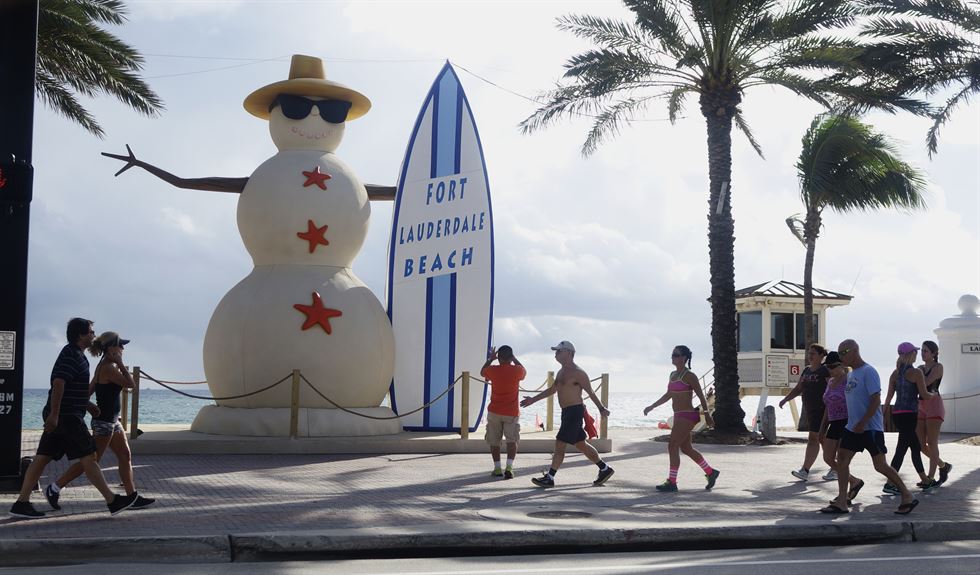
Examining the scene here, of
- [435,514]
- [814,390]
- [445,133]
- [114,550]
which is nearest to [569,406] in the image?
[435,514]

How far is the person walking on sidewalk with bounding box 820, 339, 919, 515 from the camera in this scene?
9602 millimetres

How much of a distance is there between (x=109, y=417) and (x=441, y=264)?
9.58 meters

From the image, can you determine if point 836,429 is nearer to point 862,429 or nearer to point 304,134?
point 862,429

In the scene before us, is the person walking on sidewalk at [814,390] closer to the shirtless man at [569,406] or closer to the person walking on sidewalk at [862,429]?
the shirtless man at [569,406]

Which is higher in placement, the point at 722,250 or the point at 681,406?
the point at 722,250

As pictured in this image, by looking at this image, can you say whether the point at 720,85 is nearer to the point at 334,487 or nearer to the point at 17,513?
the point at 334,487

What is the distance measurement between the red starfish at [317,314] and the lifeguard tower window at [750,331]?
47.7 ft

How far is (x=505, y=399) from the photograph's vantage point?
12.4m

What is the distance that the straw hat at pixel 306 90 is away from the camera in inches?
671

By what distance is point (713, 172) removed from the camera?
20.8m

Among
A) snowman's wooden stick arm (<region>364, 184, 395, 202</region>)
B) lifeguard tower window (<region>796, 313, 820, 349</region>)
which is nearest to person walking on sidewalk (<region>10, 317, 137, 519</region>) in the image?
snowman's wooden stick arm (<region>364, 184, 395, 202</region>)

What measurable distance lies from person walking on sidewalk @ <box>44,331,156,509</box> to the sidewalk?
0.81 ft

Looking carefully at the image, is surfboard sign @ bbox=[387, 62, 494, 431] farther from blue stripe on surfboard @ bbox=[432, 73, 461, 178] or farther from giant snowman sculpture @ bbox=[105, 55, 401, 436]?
giant snowman sculpture @ bbox=[105, 55, 401, 436]

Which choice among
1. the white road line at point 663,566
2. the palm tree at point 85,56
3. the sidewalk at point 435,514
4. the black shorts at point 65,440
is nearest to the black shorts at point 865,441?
the sidewalk at point 435,514
